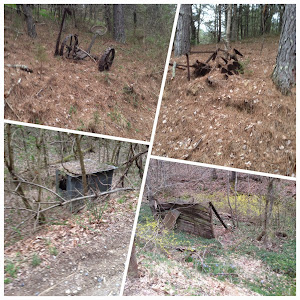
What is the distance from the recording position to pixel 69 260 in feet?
8.39

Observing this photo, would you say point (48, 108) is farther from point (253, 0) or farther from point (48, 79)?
point (253, 0)

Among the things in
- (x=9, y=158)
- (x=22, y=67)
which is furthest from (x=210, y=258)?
(x=22, y=67)

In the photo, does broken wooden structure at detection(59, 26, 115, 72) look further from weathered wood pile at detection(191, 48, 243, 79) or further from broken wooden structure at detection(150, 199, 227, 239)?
broken wooden structure at detection(150, 199, 227, 239)

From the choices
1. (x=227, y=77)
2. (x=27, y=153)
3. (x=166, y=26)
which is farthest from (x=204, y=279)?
(x=166, y=26)

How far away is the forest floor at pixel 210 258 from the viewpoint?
2471 mm

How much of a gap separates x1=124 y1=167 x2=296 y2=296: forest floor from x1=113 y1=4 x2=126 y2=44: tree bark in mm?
7020

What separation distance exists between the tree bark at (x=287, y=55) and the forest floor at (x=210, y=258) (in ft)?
5.24

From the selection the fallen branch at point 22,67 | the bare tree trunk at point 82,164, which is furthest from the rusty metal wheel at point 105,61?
the bare tree trunk at point 82,164

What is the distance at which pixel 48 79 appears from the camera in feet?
16.1

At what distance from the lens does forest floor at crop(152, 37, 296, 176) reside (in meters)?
3.33

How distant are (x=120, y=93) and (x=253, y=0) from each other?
3364 mm

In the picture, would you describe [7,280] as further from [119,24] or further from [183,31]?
[119,24]

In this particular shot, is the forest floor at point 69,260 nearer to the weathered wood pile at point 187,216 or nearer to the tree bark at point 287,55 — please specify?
the weathered wood pile at point 187,216

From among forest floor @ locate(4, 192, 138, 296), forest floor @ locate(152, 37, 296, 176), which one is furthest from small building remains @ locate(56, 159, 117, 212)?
forest floor @ locate(152, 37, 296, 176)
